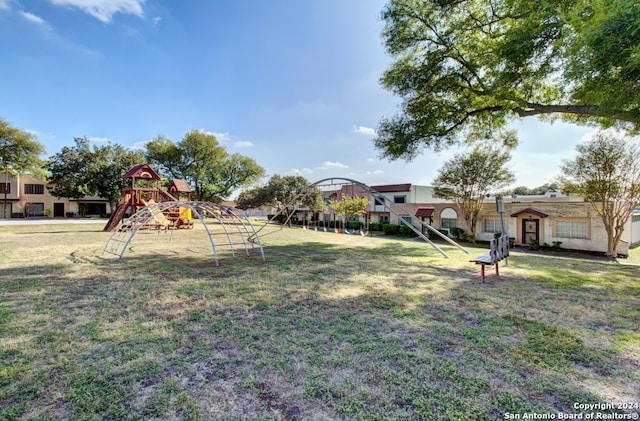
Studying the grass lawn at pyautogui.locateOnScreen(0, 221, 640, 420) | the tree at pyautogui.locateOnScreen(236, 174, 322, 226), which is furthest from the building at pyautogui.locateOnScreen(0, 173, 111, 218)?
the grass lawn at pyautogui.locateOnScreen(0, 221, 640, 420)

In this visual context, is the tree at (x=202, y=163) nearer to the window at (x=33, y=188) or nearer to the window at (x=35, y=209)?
the window at (x=33, y=188)

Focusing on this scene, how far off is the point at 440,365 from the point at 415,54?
11.6 meters

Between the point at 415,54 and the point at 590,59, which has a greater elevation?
the point at 415,54

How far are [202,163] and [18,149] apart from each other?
18.6 meters

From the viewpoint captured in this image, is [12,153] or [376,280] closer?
[376,280]

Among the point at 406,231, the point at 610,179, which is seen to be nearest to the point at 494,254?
the point at 610,179

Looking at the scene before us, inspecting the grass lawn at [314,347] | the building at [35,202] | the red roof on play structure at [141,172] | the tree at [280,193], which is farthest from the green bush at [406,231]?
the building at [35,202]

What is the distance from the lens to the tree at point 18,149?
101 feet

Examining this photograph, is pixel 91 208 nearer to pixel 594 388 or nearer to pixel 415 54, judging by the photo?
pixel 415 54

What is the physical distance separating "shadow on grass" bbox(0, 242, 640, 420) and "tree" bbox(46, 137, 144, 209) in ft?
108

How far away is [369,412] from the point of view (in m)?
2.36

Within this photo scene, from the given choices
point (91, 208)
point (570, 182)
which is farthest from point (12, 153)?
point (570, 182)

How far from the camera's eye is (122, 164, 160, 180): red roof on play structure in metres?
20.2

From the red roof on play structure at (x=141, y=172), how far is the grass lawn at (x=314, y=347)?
582 inches
